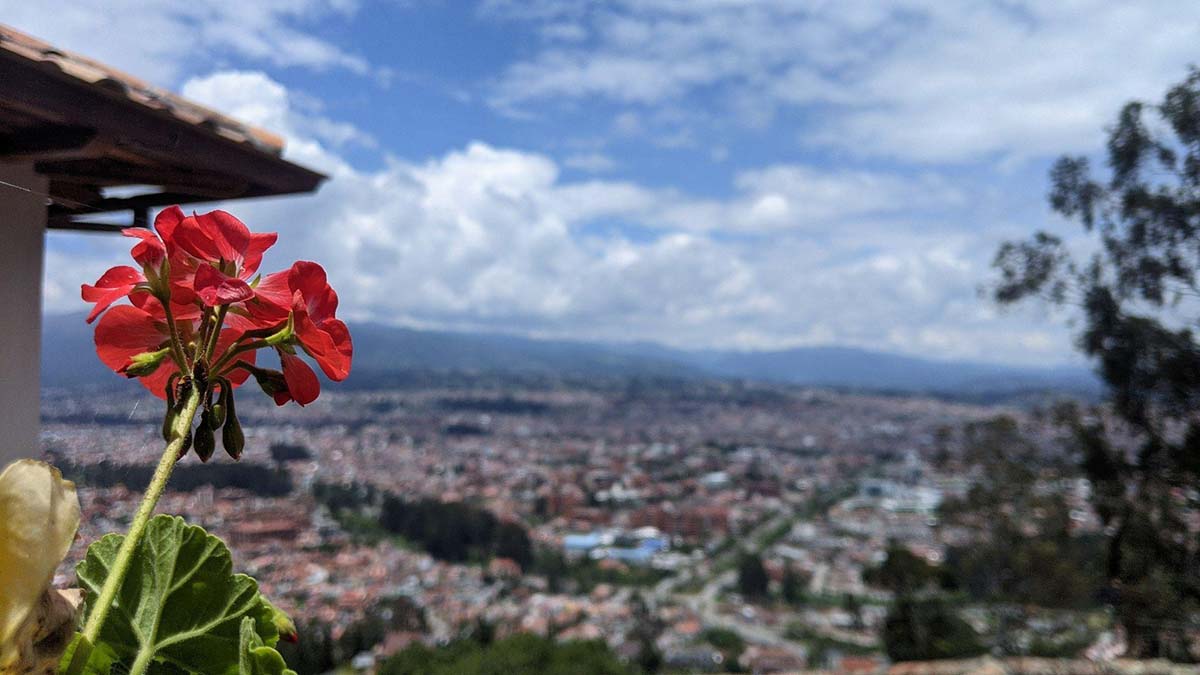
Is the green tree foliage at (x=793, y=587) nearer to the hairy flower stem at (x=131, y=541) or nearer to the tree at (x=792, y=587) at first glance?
the tree at (x=792, y=587)

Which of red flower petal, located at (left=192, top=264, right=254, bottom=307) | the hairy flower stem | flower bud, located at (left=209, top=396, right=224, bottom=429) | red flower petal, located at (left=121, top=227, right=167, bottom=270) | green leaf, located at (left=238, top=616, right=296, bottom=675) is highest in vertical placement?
red flower petal, located at (left=121, top=227, right=167, bottom=270)

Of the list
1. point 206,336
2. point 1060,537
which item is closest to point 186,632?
point 206,336

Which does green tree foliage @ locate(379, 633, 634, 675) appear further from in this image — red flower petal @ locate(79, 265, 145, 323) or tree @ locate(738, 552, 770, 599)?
tree @ locate(738, 552, 770, 599)

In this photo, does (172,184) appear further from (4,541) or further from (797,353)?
(797,353)

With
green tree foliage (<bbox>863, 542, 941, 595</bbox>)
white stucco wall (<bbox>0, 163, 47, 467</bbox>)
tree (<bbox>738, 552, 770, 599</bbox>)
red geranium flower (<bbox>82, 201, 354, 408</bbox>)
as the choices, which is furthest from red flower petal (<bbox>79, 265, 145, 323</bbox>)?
tree (<bbox>738, 552, 770, 599</bbox>)

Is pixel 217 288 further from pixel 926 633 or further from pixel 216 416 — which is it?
pixel 926 633

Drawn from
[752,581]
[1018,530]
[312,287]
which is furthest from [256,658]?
[752,581]

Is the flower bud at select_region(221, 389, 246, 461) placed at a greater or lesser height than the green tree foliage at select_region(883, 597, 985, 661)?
greater
